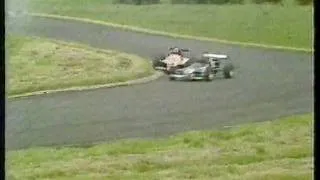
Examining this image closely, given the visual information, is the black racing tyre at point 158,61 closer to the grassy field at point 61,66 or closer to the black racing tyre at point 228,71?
the grassy field at point 61,66

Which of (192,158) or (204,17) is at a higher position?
(204,17)

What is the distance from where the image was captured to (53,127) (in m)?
1.34

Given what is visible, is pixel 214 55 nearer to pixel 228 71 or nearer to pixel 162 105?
pixel 228 71

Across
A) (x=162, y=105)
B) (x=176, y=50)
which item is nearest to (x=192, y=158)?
(x=162, y=105)

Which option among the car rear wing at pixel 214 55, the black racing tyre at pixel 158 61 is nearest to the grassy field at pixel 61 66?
the black racing tyre at pixel 158 61

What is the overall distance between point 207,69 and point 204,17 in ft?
0.34

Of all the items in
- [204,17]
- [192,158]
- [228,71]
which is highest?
[204,17]

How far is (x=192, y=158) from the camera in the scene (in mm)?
1322

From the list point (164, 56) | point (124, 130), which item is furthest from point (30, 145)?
point (164, 56)

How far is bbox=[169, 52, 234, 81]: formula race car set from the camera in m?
1.37

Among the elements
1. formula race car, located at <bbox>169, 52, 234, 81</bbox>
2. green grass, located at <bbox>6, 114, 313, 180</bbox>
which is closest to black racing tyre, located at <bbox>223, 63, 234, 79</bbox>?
formula race car, located at <bbox>169, 52, 234, 81</bbox>

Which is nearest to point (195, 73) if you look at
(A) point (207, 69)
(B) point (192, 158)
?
(A) point (207, 69)

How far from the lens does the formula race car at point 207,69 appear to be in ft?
4.51

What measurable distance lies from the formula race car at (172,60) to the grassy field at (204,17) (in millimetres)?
40
